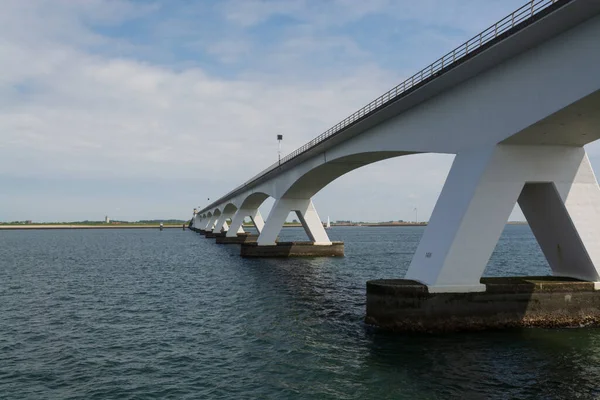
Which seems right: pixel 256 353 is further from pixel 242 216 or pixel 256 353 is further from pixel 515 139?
pixel 242 216

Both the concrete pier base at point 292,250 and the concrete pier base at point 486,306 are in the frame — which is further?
the concrete pier base at point 292,250

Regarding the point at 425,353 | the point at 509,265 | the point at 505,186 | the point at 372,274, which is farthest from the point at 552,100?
the point at 509,265

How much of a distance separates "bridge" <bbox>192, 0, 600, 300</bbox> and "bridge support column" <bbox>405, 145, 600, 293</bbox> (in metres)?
0.04

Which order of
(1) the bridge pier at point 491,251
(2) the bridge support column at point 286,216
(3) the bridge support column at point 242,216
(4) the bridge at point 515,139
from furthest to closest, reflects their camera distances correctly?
1. (3) the bridge support column at point 242,216
2. (2) the bridge support column at point 286,216
3. (1) the bridge pier at point 491,251
4. (4) the bridge at point 515,139

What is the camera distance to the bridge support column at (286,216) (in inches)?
1965

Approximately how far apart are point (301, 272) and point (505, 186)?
2149 cm

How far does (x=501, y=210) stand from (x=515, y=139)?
267cm

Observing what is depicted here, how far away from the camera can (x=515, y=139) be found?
16688 millimetres

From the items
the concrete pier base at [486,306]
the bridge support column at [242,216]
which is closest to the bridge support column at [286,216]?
the bridge support column at [242,216]

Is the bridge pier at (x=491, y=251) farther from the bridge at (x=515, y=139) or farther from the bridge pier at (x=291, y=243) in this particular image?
the bridge pier at (x=291, y=243)

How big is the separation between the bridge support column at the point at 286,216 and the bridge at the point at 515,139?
1112 inches

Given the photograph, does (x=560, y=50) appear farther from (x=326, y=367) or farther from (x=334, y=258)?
(x=334, y=258)

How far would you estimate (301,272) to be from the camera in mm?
36375

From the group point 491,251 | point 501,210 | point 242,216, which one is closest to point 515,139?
point 501,210
